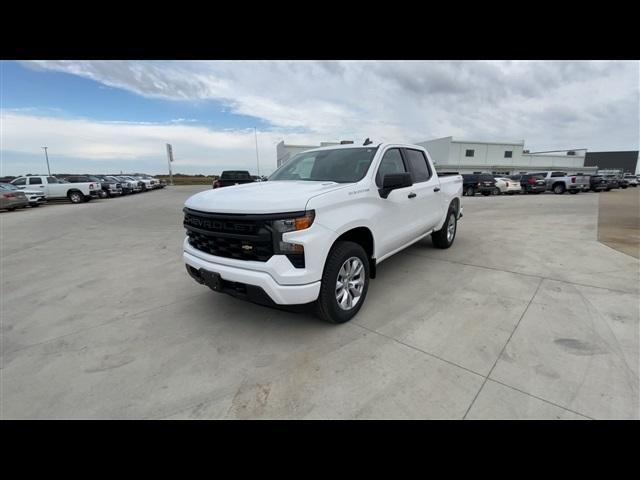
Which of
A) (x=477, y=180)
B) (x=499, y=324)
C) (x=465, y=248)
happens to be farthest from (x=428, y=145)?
(x=499, y=324)

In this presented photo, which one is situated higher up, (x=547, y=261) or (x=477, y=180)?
(x=477, y=180)

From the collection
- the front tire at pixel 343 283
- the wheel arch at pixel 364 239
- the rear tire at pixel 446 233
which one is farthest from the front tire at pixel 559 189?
the front tire at pixel 343 283

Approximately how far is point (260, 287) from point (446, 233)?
4417mm

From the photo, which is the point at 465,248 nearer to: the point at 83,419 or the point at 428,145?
the point at 83,419

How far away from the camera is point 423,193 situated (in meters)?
4.56

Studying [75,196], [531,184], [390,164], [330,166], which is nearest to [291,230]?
[330,166]

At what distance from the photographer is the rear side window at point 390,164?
3.63 m

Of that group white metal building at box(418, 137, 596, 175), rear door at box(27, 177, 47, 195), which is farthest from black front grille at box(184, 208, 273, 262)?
white metal building at box(418, 137, 596, 175)

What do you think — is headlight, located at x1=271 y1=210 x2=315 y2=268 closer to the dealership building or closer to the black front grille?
the black front grille

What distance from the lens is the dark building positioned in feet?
229

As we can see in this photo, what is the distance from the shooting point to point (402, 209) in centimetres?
396

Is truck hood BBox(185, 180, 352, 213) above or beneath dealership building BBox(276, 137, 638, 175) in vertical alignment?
beneath

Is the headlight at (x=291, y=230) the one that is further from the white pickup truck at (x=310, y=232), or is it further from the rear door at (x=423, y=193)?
the rear door at (x=423, y=193)
